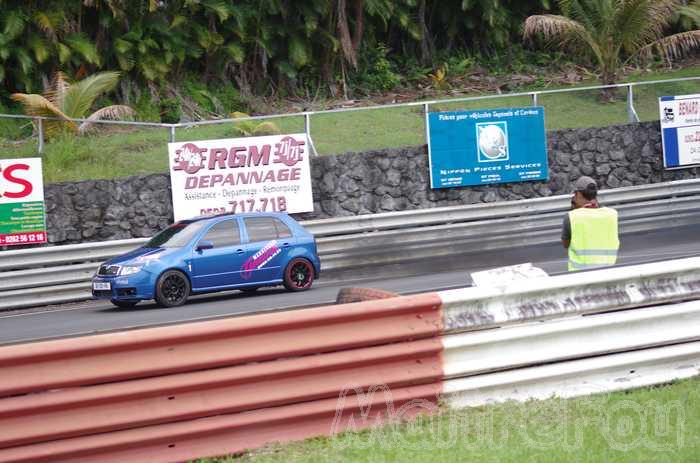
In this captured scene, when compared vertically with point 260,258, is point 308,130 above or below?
above

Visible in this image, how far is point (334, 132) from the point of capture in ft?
69.6

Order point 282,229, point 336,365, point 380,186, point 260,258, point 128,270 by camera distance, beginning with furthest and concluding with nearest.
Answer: point 380,186 < point 282,229 < point 260,258 < point 128,270 < point 336,365

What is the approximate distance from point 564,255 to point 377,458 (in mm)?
14853

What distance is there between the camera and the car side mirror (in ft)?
53.2

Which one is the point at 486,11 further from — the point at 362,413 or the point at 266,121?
the point at 362,413

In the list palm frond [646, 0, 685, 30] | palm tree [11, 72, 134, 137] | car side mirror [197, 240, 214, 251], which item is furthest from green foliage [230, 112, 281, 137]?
palm frond [646, 0, 685, 30]

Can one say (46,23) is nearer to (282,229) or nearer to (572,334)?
(282,229)

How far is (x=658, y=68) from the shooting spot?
31.1 m

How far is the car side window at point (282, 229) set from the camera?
1717 centimetres

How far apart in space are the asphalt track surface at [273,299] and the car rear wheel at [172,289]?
18 centimetres

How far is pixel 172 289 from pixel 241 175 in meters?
4.43

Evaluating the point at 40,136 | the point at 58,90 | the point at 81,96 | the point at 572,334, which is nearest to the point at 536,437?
the point at 572,334

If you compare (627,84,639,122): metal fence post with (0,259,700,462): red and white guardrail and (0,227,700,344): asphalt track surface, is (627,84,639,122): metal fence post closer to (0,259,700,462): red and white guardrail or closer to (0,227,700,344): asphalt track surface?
(0,227,700,344): asphalt track surface

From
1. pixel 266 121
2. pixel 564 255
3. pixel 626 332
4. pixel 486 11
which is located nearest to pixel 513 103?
pixel 564 255
